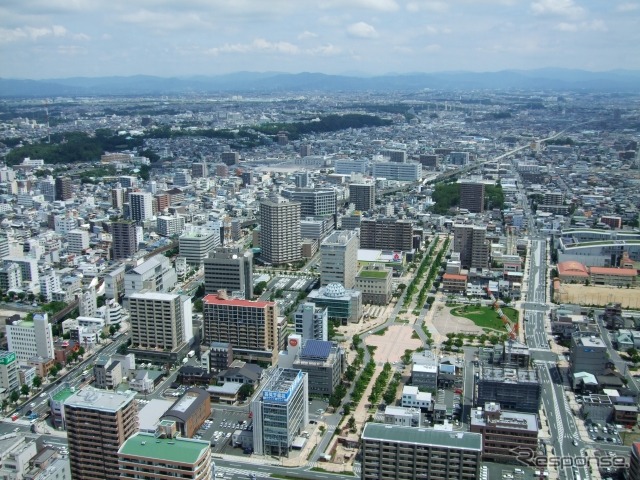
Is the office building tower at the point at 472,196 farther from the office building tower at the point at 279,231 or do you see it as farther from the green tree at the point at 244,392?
the green tree at the point at 244,392

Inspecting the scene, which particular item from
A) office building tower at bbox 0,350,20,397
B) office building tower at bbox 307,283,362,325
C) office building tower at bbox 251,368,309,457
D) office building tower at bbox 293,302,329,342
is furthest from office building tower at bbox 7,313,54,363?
office building tower at bbox 307,283,362,325

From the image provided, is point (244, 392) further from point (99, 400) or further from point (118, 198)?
point (118, 198)

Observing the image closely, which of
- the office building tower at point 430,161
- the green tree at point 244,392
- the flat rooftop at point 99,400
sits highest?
the flat rooftop at point 99,400

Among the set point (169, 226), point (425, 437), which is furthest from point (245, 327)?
point (169, 226)

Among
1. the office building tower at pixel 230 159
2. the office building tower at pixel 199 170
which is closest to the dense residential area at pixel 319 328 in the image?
the office building tower at pixel 199 170

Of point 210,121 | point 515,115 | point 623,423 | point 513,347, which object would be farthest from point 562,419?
point 515,115

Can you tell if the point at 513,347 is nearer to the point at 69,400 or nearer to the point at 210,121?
the point at 69,400
